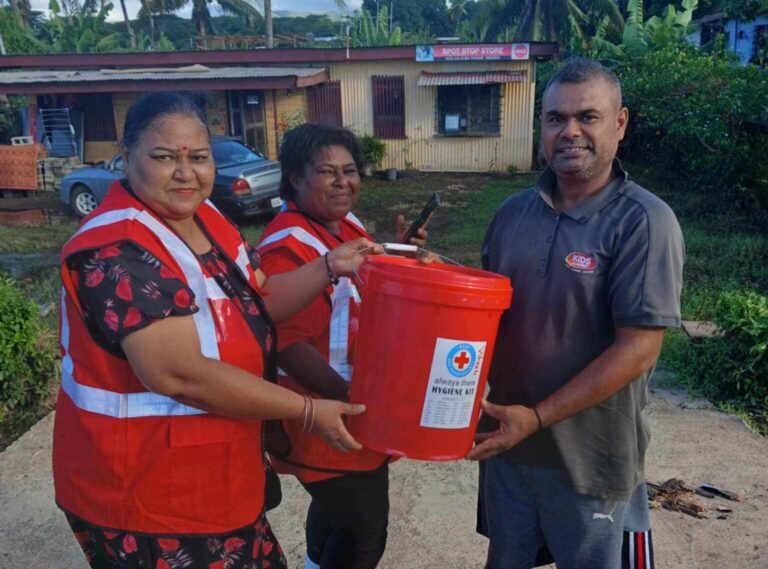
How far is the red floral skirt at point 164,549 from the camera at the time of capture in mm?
1696

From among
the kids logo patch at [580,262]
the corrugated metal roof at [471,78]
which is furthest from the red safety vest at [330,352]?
the corrugated metal roof at [471,78]

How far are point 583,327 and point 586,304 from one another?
7 centimetres

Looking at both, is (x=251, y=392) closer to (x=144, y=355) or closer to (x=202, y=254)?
(x=144, y=355)

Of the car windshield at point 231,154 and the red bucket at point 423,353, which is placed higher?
the red bucket at point 423,353

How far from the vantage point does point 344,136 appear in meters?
2.33

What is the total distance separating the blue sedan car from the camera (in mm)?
10062

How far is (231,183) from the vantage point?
396 inches

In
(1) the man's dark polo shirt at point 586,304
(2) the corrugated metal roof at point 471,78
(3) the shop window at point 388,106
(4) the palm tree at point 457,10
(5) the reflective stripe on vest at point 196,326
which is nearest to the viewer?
(5) the reflective stripe on vest at point 196,326

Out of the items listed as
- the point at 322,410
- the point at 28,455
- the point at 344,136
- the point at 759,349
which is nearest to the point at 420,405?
the point at 322,410

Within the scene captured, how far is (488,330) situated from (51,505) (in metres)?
2.73

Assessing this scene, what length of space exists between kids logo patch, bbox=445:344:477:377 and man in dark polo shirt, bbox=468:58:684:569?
0.69ft

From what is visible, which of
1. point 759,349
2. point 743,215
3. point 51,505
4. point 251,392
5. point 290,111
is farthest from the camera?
point 290,111

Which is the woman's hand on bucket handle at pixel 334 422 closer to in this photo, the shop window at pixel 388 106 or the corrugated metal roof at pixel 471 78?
the corrugated metal roof at pixel 471 78

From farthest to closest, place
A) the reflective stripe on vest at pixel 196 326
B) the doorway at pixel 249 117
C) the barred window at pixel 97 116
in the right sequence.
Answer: the barred window at pixel 97 116 < the doorway at pixel 249 117 < the reflective stripe on vest at pixel 196 326
